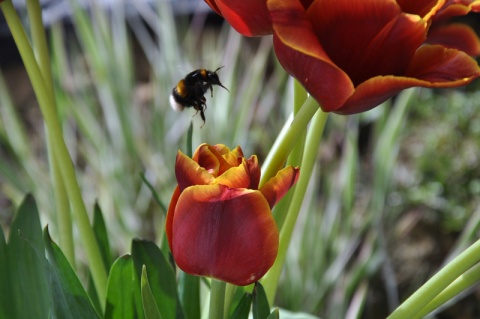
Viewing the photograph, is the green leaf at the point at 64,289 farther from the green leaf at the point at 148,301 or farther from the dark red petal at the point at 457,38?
the dark red petal at the point at 457,38

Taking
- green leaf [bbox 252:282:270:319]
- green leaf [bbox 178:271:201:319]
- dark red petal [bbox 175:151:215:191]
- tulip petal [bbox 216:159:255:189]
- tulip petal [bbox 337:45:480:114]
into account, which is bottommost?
green leaf [bbox 178:271:201:319]

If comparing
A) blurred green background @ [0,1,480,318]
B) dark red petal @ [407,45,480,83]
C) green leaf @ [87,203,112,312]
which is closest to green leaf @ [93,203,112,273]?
green leaf @ [87,203,112,312]

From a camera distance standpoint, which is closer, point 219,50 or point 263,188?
point 263,188

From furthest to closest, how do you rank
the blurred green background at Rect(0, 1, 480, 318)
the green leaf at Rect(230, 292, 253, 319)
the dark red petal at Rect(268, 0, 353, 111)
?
the blurred green background at Rect(0, 1, 480, 318)
the green leaf at Rect(230, 292, 253, 319)
the dark red petal at Rect(268, 0, 353, 111)

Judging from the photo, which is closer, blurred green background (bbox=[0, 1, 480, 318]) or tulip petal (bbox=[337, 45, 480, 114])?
tulip petal (bbox=[337, 45, 480, 114])

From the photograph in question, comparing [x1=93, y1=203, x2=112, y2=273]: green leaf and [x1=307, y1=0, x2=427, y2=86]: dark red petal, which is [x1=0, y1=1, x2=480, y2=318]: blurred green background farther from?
[x1=307, y1=0, x2=427, y2=86]: dark red petal

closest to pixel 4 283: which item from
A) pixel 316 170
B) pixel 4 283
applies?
pixel 4 283

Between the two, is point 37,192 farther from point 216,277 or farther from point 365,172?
point 216,277

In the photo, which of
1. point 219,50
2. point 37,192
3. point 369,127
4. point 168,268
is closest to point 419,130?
point 369,127
